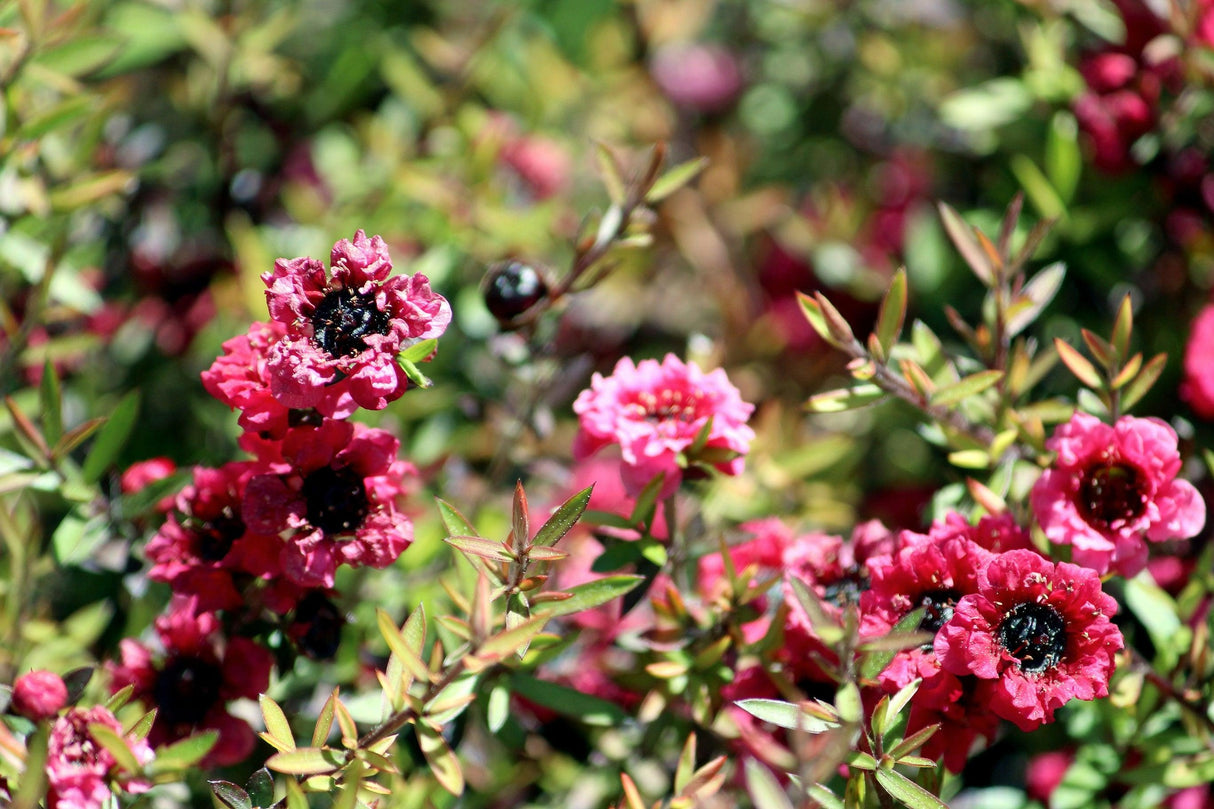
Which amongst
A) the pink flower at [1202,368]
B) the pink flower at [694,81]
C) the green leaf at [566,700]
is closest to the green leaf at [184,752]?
the green leaf at [566,700]

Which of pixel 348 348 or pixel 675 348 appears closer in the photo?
pixel 348 348

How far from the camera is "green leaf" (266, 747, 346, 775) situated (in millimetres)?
769

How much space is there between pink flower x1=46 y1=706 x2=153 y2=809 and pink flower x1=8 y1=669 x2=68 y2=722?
0.03 metres

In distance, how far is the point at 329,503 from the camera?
0.84 m

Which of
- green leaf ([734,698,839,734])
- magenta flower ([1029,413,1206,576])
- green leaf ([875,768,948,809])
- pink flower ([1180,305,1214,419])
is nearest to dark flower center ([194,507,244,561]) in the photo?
green leaf ([734,698,839,734])

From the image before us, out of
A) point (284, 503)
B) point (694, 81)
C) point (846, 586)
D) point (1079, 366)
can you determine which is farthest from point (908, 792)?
point (694, 81)

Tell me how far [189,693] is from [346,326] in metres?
0.39

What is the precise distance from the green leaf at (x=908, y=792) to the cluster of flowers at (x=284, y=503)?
16.4 inches

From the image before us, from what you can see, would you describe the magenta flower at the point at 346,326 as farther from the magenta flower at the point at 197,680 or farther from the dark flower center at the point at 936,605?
the dark flower center at the point at 936,605

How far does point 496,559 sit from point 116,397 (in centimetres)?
75

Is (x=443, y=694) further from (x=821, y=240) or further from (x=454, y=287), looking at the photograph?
(x=821, y=240)

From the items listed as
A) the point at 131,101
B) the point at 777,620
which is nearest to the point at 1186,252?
the point at 777,620

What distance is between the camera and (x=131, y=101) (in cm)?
164

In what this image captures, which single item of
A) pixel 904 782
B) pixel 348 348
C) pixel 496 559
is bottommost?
pixel 904 782
